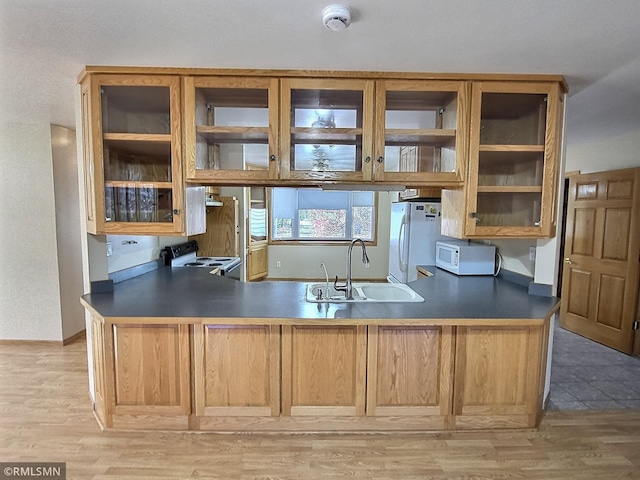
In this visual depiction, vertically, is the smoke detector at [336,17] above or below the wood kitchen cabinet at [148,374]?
above

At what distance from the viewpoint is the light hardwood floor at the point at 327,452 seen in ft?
5.85

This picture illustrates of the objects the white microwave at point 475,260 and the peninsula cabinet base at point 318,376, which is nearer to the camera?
the peninsula cabinet base at point 318,376

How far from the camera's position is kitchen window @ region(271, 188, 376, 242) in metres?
6.16

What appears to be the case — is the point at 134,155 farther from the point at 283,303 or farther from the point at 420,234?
the point at 420,234

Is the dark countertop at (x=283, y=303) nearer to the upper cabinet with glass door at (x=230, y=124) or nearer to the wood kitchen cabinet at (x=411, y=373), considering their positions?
the wood kitchen cabinet at (x=411, y=373)

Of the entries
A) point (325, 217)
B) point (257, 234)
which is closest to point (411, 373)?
point (257, 234)

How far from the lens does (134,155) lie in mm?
2148

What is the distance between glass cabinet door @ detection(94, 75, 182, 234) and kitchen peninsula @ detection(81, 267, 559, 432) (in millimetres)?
554

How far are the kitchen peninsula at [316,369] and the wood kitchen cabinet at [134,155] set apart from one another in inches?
21.7

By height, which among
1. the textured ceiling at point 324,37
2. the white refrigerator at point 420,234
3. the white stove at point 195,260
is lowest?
the white stove at point 195,260

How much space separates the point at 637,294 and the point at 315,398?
135 inches

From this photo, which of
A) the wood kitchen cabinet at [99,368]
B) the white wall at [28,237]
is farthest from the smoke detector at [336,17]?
the white wall at [28,237]

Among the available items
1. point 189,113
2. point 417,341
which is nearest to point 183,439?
point 417,341

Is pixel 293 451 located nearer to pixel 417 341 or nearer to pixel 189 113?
pixel 417 341
